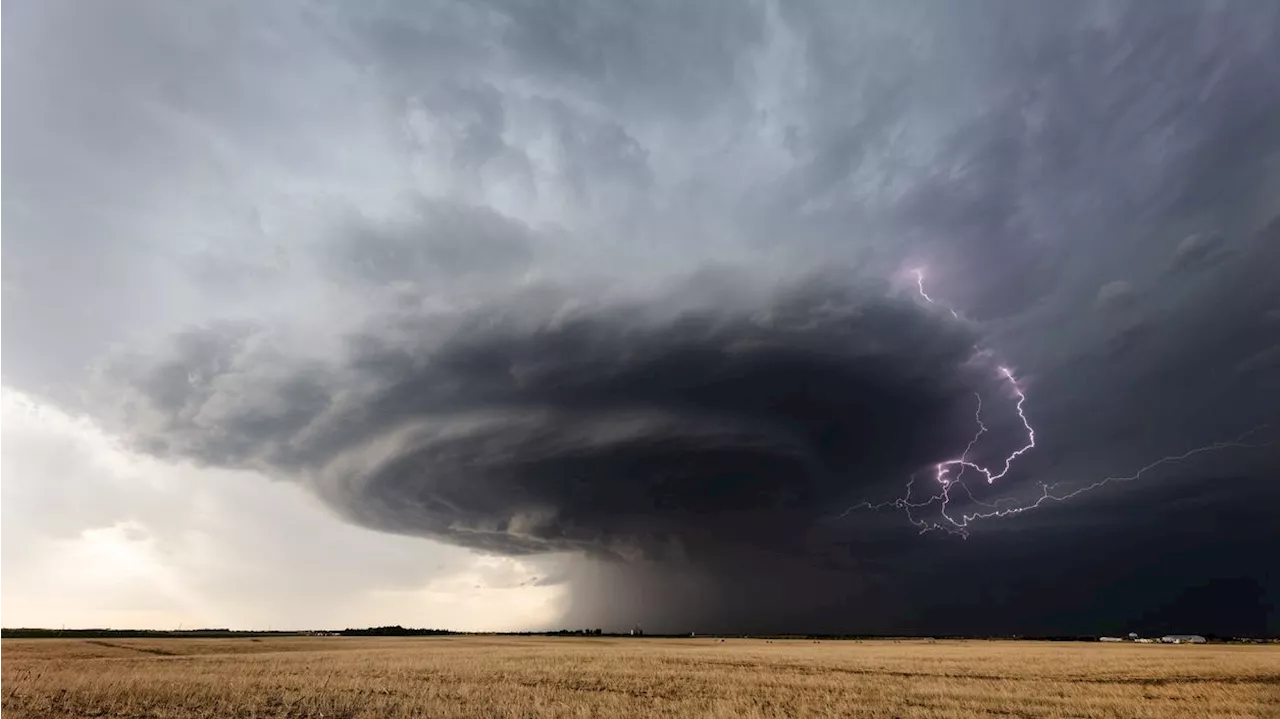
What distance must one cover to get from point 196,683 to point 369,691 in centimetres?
810

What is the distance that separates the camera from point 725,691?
3066 centimetres

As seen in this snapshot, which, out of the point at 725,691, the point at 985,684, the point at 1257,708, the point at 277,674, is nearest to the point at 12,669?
the point at 277,674

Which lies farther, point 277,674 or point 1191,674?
point 1191,674

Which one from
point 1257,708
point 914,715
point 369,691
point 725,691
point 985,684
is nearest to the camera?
point 914,715

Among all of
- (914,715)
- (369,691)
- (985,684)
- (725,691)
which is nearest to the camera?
(914,715)

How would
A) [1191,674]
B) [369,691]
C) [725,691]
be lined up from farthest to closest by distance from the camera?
[1191,674] < [725,691] < [369,691]

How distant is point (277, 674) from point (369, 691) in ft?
36.5

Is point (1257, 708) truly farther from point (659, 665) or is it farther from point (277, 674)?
point (277, 674)

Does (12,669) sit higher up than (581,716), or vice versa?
(12,669)

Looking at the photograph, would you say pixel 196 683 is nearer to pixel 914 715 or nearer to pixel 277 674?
pixel 277 674

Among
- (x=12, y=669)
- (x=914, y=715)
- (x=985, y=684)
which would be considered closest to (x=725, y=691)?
(x=914, y=715)

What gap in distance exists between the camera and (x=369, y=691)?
2878 cm

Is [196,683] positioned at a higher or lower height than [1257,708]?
higher

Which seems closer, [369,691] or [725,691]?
[369,691]
